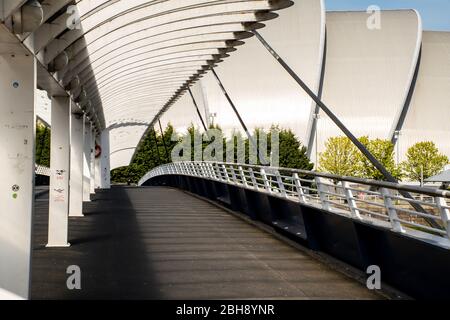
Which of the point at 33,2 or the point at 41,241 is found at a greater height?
the point at 33,2

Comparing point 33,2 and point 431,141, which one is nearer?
point 33,2

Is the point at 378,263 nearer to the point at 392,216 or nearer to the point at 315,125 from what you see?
the point at 392,216

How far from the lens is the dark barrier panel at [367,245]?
7230mm

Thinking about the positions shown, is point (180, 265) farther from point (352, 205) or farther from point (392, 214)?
point (392, 214)

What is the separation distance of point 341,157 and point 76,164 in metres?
68.3

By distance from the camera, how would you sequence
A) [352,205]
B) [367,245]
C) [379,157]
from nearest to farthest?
[367,245]
[352,205]
[379,157]

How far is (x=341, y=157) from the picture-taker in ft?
272

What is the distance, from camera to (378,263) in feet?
29.4

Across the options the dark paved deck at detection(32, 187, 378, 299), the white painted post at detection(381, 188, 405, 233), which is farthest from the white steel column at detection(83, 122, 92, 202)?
the white painted post at detection(381, 188, 405, 233)

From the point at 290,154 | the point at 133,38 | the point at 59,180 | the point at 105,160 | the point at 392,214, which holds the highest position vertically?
the point at 290,154

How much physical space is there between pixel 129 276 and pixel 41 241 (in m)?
4.51

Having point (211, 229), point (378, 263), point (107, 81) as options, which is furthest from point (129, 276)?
point (107, 81)

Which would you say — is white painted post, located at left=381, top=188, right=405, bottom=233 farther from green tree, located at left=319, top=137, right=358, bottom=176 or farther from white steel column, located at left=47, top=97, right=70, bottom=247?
green tree, located at left=319, top=137, right=358, bottom=176

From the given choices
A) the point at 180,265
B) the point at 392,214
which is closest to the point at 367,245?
the point at 392,214
